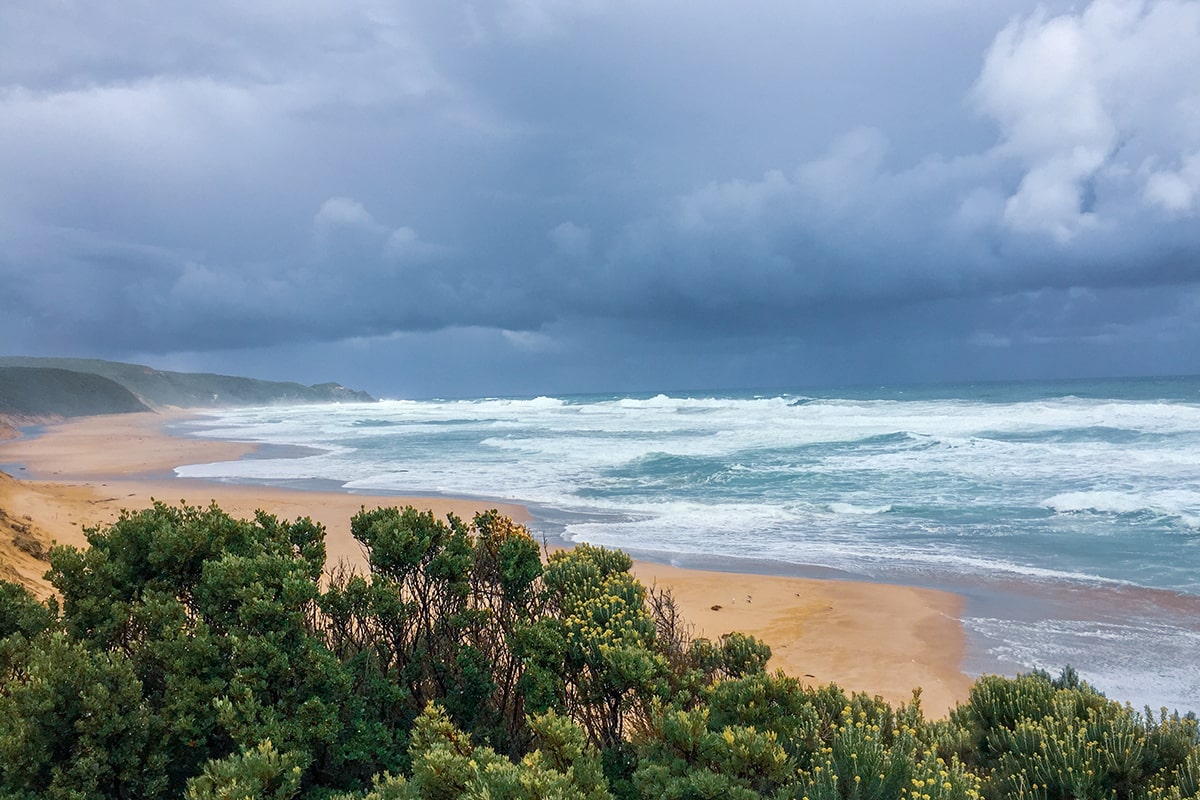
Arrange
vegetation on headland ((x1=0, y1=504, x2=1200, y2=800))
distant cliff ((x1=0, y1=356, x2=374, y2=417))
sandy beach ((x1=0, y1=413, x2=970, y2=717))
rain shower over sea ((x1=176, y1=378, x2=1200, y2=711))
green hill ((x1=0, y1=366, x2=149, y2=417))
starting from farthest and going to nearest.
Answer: distant cliff ((x1=0, y1=356, x2=374, y2=417)), green hill ((x1=0, y1=366, x2=149, y2=417)), rain shower over sea ((x1=176, y1=378, x2=1200, y2=711)), sandy beach ((x1=0, y1=413, x2=970, y2=717)), vegetation on headland ((x1=0, y1=504, x2=1200, y2=800))

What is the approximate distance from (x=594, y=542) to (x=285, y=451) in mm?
25798

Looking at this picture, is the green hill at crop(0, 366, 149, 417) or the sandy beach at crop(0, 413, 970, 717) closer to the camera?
the sandy beach at crop(0, 413, 970, 717)

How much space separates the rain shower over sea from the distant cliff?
186ft

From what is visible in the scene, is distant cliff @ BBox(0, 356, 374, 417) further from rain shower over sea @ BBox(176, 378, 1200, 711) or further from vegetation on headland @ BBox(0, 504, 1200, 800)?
vegetation on headland @ BBox(0, 504, 1200, 800)

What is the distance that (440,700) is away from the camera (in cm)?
466

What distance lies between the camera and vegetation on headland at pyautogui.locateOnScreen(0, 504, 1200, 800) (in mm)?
3211

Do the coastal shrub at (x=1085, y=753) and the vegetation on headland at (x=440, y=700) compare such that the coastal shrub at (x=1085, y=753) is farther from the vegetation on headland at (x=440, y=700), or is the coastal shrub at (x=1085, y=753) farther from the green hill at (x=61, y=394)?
the green hill at (x=61, y=394)

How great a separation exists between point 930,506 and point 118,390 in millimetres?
99336

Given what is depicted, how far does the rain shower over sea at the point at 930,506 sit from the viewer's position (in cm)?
980

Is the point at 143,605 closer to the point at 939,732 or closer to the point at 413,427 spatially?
the point at 939,732

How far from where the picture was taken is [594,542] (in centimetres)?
1455

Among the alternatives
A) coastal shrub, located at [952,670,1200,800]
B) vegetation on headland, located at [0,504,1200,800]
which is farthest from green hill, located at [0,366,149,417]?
coastal shrub, located at [952,670,1200,800]

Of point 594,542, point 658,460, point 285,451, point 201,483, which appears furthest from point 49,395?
point 594,542

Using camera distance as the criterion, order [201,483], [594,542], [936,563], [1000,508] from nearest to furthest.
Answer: [936,563], [594,542], [1000,508], [201,483]
